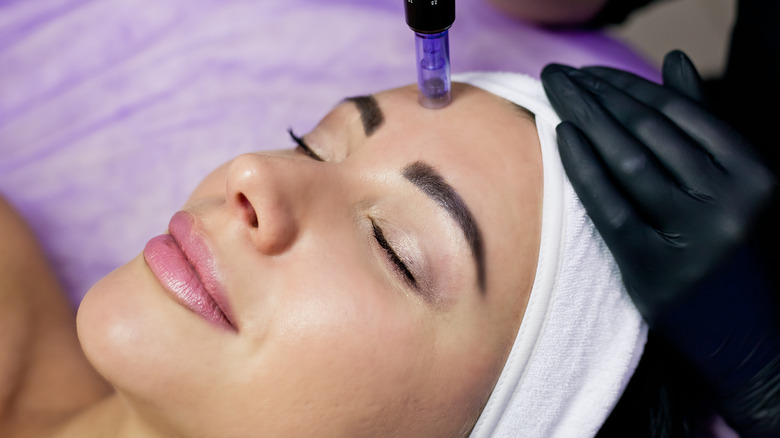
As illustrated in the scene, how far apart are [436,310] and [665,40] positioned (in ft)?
7.51

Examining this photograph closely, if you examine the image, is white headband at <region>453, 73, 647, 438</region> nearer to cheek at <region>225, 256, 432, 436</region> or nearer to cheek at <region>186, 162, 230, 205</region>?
cheek at <region>225, 256, 432, 436</region>

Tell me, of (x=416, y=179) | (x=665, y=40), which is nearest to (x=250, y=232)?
(x=416, y=179)

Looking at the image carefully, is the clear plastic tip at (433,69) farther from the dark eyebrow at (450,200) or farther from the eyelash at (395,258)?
the eyelash at (395,258)

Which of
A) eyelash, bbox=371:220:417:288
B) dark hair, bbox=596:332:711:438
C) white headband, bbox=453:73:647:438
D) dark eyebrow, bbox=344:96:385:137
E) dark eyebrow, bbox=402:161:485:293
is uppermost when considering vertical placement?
dark eyebrow, bbox=344:96:385:137

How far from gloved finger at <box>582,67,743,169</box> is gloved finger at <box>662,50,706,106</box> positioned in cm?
7

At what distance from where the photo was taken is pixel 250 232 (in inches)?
41.5

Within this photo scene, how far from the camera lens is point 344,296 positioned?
1.02 metres

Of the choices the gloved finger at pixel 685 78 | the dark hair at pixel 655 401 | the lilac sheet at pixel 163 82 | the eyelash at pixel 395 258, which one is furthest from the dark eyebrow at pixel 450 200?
the lilac sheet at pixel 163 82

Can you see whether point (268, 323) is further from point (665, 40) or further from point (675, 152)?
point (665, 40)

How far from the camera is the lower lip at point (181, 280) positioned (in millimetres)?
1030

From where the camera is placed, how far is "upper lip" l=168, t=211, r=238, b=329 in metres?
1.03

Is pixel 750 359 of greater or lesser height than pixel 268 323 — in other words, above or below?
below

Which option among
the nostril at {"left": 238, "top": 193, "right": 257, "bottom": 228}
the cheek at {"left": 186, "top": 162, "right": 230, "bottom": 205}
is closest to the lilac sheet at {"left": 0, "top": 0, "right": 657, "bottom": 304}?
the cheek at {"left": 186, "top": 162, "right": 230, "bottom": 205}

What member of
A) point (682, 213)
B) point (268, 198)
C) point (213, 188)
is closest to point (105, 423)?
point (213, 188)
